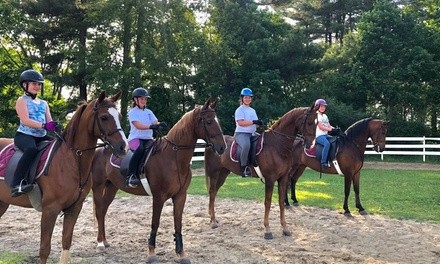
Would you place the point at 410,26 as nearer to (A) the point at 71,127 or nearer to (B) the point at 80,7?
(B) the point at 80,7

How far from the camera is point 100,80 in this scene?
2539 cm

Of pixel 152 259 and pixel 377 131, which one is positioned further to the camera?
pixel 377 131

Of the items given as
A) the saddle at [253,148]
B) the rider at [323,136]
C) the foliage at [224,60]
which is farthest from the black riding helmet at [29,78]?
the foliage at [224,60]

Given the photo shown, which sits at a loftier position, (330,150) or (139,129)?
(139,129)

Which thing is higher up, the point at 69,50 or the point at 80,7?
the point at 80,7

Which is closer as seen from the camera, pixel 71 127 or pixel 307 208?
pixel 71 127

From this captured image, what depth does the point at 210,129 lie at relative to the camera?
6727 millimetres

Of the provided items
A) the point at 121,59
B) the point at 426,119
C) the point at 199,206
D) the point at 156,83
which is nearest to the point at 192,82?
the point at 156,83

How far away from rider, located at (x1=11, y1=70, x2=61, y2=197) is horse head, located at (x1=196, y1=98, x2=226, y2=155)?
85.5 inches

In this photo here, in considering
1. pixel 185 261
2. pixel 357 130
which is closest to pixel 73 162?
Result: pixel 185 261

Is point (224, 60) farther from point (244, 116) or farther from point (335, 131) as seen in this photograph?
point (244, 116)

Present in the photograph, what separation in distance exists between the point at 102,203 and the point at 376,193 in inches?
352

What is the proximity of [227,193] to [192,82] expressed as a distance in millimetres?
16689

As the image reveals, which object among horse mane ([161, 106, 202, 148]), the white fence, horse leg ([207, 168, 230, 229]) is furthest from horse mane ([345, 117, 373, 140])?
the white fence
